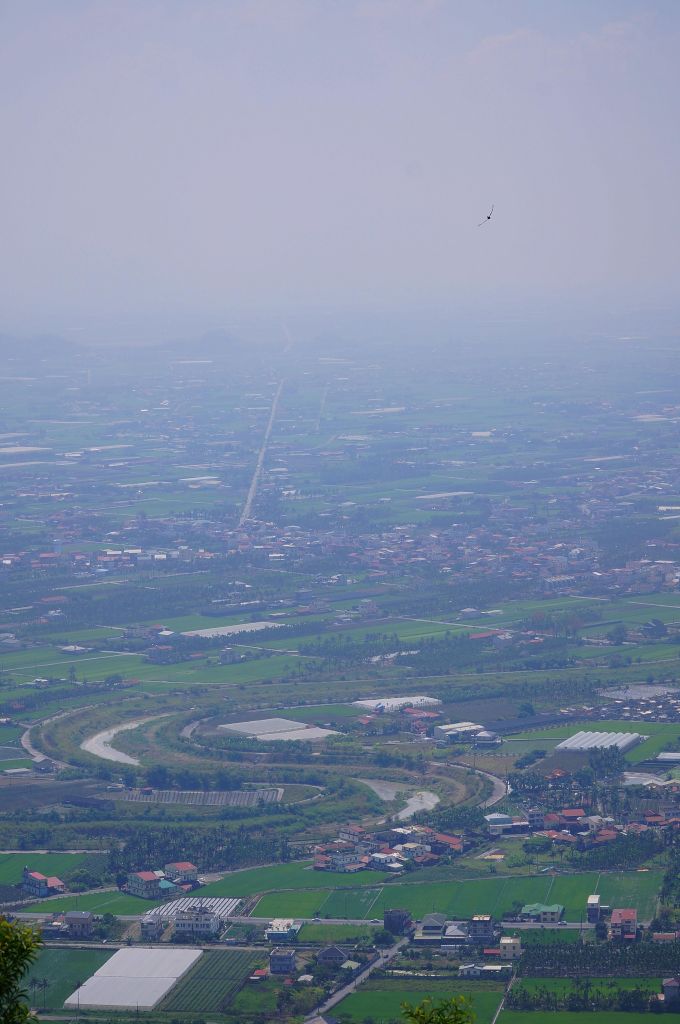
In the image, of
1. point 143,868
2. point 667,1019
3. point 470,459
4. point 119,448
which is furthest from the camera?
point 119,448

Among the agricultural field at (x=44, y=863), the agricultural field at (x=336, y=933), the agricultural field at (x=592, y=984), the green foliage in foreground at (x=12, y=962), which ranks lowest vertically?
the agricultural field at (x=592, y=984)

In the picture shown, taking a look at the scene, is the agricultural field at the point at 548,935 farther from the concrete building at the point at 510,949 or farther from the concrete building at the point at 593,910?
the concrete building at the point at 593,910

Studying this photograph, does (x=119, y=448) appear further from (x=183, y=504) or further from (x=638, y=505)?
(x=638, y=505)

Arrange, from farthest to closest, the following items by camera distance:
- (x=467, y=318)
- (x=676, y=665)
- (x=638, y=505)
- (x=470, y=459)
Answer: (x=467, y=318), (x=470, y=459), (x=638, y=505), (x=676, y=665)

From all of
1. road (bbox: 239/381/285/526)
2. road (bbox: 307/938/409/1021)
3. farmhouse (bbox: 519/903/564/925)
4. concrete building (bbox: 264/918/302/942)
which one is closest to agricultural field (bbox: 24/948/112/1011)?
concrete building (bbox: 264/918/302/942)

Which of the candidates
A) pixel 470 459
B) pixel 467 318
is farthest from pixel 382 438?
pixel 467 318

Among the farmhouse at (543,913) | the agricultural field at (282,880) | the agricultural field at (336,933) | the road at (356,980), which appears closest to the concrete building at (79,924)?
the agricultural field at (282,880)

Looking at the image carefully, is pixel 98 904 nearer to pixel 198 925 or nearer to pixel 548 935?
pixel 198 925
